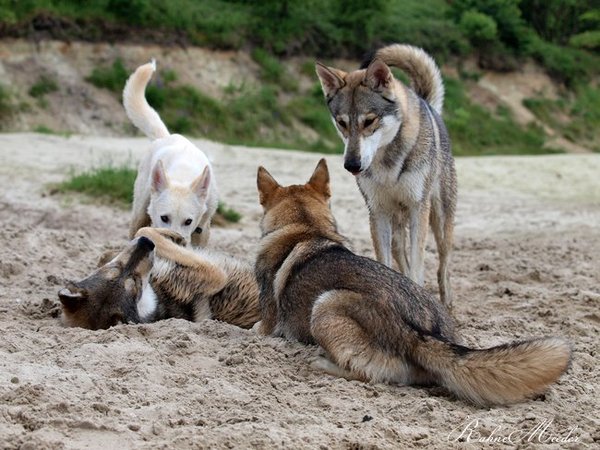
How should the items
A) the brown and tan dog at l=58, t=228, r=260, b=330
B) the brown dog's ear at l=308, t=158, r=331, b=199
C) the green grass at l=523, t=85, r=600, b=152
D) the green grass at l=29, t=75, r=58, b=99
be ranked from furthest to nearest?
the green grass at l=523, t=85, r=600, b=152, the green grass at l=29, t=75, r=58, b=99, the brown dog's ear at l=308, t=158, r=331, b=199, the brown and tan dog at l=58, t=228, r=260, b=330

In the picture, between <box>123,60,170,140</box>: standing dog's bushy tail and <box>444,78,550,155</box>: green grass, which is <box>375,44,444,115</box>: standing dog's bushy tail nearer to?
<box>123,60,170,140</box>: standing dog's bushy tail

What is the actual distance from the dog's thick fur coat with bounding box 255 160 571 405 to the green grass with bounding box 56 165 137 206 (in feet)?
19.3

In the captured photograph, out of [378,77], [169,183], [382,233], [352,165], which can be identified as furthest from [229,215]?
[352,165]

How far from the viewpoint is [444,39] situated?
32938 millimetres

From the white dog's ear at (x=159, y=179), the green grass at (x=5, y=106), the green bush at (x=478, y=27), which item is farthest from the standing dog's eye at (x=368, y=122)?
the green bush at (x=478, y=27)

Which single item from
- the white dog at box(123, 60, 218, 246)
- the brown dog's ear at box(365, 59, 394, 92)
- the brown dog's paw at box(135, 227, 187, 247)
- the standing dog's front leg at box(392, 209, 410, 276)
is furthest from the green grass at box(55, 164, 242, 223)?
the brown dog's ear at box(365, 59, 394, 92)

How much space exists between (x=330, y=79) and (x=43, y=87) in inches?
604

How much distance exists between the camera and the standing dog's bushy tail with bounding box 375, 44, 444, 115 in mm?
8133

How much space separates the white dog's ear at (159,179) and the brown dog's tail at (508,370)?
13.5 feet

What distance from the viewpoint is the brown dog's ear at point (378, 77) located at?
22.7 ft

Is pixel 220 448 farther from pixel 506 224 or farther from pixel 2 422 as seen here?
pixel 506 224

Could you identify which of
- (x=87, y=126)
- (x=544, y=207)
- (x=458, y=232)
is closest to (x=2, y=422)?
(x=458, y=232)

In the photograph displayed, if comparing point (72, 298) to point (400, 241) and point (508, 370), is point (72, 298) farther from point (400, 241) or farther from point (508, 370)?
point (400, 241)

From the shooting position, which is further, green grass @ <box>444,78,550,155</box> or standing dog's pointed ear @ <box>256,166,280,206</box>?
green grass @ <box>444,78,550,155</box>
